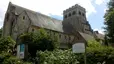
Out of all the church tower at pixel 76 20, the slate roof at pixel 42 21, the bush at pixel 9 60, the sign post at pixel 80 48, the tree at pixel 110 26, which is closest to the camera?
the sign post at pixel 80 48

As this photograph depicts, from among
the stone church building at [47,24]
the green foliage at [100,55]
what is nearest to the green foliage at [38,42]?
the stone church building at [47,24]

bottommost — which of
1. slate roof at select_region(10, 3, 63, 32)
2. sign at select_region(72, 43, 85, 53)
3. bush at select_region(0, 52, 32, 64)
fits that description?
bush at select_region(0, 52, 32, 64)

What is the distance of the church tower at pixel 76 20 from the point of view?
5000 cm

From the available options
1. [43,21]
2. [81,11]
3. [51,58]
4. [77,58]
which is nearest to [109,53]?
[77,58]

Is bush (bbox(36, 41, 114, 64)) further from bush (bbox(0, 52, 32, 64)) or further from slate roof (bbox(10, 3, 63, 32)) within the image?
slate roof (bbox(10, 3, 63, 32))

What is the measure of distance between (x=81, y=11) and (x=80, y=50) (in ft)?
153

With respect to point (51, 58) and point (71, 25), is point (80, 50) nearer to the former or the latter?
point (51, 58)

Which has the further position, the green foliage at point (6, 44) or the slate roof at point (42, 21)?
the slate roof at point (42, 21)

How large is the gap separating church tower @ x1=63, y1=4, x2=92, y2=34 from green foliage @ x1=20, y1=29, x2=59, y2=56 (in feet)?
68.7

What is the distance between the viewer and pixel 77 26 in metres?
50.9

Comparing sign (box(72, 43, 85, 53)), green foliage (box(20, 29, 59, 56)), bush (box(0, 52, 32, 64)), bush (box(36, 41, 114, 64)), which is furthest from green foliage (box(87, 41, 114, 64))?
green foliage (box(20, 29, 59, 56))

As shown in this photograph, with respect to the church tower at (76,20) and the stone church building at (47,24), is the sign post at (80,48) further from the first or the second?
the church tower at (76,20)

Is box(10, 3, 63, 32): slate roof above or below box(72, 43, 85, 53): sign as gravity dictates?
above

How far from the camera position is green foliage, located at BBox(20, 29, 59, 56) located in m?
25.7
